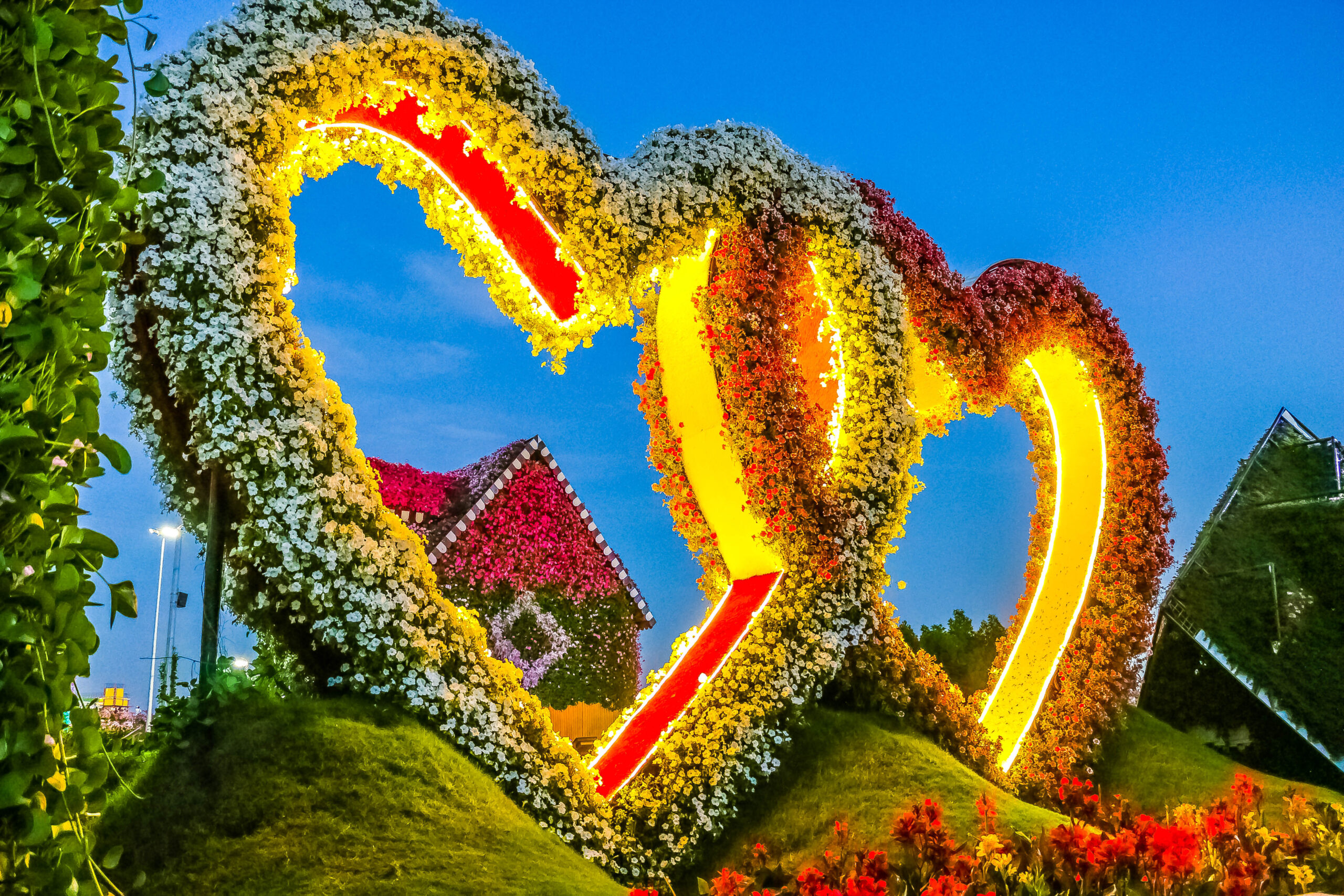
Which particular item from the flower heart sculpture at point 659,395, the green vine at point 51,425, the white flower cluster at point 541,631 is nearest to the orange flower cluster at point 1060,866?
the flower heart sculpture at point 659,395

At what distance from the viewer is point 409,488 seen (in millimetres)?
11680

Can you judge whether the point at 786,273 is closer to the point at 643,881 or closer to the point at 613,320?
the point at 613,320

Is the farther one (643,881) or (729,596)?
(729,596)

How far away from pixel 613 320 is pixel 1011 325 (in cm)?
436

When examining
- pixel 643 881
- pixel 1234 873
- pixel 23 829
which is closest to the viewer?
pixel 23 829

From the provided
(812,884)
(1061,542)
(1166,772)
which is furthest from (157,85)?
(1166,772)

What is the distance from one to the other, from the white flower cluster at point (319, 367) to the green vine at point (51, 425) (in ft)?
9.78

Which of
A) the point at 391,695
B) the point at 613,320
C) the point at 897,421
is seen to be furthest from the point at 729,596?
the point at 391,695

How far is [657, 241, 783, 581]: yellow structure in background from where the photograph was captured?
771 cm

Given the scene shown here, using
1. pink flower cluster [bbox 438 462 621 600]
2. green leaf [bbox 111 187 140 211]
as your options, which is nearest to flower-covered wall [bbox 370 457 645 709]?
pink flower cluster [bbox 438 462 621 600]

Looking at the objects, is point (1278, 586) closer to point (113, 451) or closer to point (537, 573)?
point (537, 573)

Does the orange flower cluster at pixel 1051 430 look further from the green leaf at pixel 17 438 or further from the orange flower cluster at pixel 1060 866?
the green leaf at pixel 17 438

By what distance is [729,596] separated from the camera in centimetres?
800

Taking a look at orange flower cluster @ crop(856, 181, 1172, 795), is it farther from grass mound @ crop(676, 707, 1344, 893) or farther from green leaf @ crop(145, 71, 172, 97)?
green leaf @ crop(145, 71, 172, 97)
